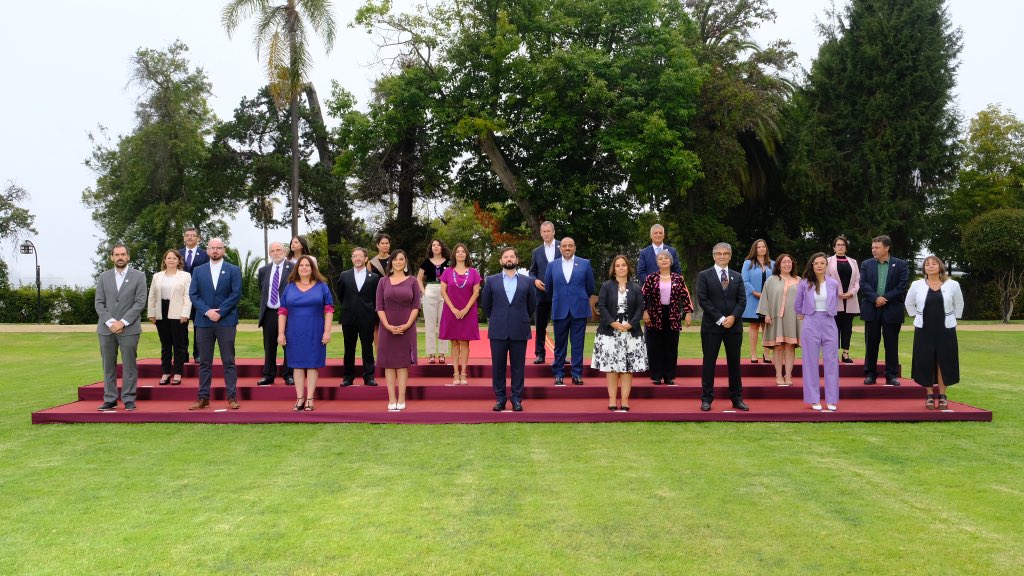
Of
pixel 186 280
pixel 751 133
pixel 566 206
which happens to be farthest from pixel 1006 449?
pixel 751 133

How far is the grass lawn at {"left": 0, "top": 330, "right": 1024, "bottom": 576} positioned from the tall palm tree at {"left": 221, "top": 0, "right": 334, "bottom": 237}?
1779 centimetres

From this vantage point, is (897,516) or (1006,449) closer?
(897,516)

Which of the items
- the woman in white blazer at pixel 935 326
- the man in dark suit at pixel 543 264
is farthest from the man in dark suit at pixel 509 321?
the woman in white blazer at pixel 935 326

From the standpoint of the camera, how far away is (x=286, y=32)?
78.5 ft

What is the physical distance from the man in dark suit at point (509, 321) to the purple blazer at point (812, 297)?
2897 mm

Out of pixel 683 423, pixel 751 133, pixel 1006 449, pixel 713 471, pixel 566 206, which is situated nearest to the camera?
pixel 713 471

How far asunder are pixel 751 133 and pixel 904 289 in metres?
22.6

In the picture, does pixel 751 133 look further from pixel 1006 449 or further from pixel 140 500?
pixel 140 500

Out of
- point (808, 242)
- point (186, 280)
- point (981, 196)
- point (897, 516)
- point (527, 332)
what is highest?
point (981, 196)

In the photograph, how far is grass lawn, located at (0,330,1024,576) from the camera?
4.05 m

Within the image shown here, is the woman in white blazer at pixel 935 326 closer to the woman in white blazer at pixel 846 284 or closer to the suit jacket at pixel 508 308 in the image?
the woman in white blazer at pixel 846 284

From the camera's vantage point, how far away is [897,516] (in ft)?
15.5

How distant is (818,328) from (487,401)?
3767mm

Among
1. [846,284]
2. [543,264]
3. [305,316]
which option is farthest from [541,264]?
[846,284]
